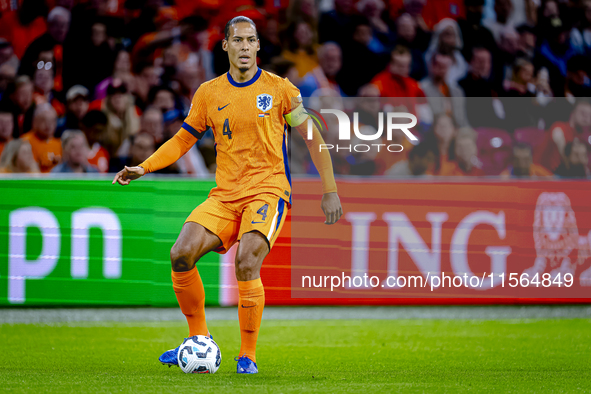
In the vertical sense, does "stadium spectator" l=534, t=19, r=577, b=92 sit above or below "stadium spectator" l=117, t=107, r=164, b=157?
above

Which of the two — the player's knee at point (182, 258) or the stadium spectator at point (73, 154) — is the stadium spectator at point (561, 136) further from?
the stadium spectator at point (73, 154)

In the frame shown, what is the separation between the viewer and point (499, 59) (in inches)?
357

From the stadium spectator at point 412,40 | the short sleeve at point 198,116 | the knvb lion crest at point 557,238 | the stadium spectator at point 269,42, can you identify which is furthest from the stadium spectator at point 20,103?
the knvb lion crest at point 557,238

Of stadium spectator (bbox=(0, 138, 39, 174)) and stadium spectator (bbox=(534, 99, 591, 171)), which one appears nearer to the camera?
stadium spectator (bbox=(534, 99, 591, 171))

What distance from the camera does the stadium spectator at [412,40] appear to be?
8.99m

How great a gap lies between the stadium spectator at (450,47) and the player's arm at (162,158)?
4.78 m

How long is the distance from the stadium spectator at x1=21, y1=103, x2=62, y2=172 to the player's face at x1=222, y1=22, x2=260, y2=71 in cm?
385

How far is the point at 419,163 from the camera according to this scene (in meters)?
7.11

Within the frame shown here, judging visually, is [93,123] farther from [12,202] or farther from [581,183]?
[581,183]

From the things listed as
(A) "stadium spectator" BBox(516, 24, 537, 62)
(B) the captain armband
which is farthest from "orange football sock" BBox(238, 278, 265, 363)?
(A) "stadium spectator" BBox(516, 24, 537, 62)

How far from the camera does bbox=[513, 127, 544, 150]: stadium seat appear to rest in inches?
279

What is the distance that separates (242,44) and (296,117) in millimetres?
573

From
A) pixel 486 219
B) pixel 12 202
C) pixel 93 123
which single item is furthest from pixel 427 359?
pixel 93 123

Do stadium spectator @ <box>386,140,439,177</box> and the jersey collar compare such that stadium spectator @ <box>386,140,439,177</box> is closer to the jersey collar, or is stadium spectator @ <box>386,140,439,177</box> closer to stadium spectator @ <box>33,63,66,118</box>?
the jersey collar
